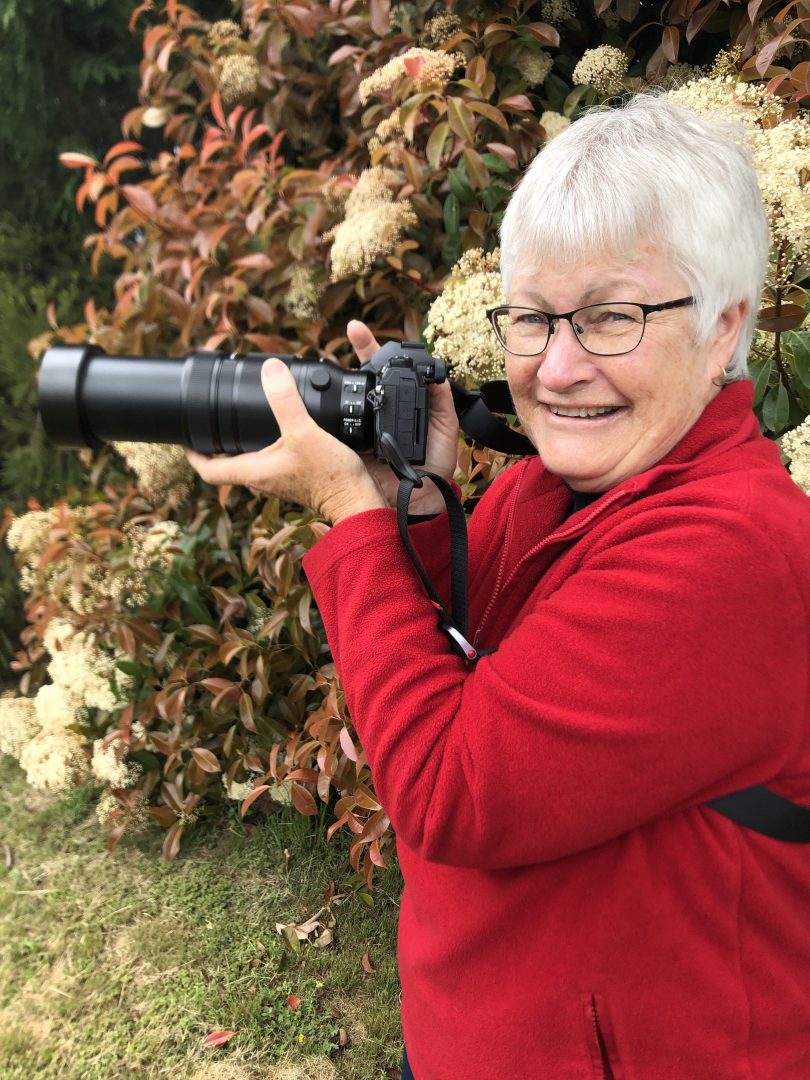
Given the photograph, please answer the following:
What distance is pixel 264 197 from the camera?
2086mm

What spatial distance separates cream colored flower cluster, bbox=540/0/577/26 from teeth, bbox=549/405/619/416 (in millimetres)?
1350

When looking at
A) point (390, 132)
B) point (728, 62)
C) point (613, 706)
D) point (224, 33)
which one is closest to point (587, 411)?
point (613, 706)

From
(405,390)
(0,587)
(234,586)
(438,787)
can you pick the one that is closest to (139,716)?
(234,586)

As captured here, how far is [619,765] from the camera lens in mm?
690

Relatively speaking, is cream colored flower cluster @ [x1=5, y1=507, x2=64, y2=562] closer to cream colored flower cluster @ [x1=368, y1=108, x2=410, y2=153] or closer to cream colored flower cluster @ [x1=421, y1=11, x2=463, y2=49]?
cream colored flower cluster @ [x1=368, y1=108, x2=410, y2=153]

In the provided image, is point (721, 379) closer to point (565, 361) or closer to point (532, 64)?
point (565, 361)

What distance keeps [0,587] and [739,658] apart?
300 cm

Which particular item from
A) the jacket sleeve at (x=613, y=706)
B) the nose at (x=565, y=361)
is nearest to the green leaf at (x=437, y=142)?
the nose at (x=565, y=361)

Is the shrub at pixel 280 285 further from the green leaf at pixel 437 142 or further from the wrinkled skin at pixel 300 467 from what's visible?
the wrinkled skin at pixel 300 467

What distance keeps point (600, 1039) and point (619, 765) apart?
311 mm

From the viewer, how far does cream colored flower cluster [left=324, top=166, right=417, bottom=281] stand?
1.81 m

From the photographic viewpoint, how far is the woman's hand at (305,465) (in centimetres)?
95

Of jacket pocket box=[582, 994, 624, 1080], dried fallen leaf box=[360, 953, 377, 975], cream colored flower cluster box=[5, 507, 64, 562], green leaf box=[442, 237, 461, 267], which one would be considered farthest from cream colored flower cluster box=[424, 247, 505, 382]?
cream colored flower cluster box=[5, 507, 64, 562]

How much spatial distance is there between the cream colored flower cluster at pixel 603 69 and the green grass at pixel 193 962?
178cm
